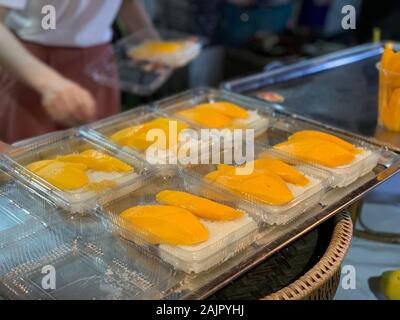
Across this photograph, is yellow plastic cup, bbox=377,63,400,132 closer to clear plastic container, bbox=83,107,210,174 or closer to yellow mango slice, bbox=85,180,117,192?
clear plastic container, bbox=83,107,210,174

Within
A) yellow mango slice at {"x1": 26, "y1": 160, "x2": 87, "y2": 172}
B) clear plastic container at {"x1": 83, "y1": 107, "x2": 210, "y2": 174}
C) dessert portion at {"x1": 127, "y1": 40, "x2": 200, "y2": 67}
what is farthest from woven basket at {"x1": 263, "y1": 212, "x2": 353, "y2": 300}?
dessert portion at {"x1": 127, "y1": 40, "x2": 200, "y2": 67}

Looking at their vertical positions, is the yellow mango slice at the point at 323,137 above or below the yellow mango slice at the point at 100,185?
above

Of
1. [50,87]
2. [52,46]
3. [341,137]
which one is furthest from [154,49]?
[341,137]

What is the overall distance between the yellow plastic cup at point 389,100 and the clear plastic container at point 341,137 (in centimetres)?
17

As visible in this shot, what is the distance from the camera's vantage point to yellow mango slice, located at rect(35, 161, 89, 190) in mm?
1157

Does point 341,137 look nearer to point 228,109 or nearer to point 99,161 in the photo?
point 228,109

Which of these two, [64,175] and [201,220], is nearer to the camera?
[201,220]

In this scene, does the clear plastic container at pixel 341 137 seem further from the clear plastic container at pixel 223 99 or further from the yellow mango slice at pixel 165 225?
the yellow mango slice at pixel 165 225

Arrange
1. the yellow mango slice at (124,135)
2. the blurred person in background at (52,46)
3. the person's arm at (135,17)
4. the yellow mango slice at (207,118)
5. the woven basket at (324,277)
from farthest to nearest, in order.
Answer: the person's arm at (135,17) → the blurred person in background at (52,46) → the yellow mango slice at (207,118) → the yellow mango slice at (124,135) → the woven basket at (324,277)

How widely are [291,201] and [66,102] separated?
79 centimetres

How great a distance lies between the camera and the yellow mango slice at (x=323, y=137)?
1.37 meters

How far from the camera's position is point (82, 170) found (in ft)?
4.04

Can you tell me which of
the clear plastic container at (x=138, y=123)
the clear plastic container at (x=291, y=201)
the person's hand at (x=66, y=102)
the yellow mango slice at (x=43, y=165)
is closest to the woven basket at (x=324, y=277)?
the clear plastic container at (x=291, y=201)

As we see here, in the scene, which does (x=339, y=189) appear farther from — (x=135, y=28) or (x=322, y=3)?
(x=322, y=3)
